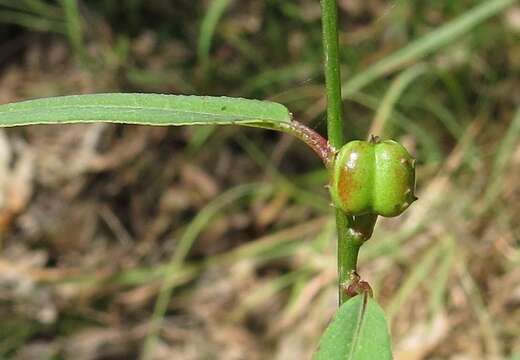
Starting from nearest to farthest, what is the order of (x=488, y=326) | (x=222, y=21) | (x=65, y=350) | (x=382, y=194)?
(x=382, y=194)
(x=488, y=326)
(x=65, y=350)
(x=222, y=21)

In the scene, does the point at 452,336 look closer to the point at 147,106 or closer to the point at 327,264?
the point at 327,264

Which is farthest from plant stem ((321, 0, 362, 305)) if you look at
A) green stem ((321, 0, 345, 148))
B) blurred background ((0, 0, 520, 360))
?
blurred background ((0, 0, 520, 360))

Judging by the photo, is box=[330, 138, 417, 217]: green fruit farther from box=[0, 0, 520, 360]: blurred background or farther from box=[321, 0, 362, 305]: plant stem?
box=[0, 0, 520, 360]: blurred background

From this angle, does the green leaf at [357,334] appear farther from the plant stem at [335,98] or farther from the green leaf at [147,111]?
the green leaf at [147,111]

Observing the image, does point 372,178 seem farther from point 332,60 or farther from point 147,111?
point 147,111

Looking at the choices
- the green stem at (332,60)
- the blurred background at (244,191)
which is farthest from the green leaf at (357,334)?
the blurred background at (244,191)

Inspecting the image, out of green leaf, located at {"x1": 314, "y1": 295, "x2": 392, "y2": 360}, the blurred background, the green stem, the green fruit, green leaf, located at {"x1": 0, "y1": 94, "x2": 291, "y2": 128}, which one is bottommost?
green leaf, located at {"x1": 314, "y1": 295, "x2": 392, "y2": 360}

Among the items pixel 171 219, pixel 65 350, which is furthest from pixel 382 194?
pixel 171 219
